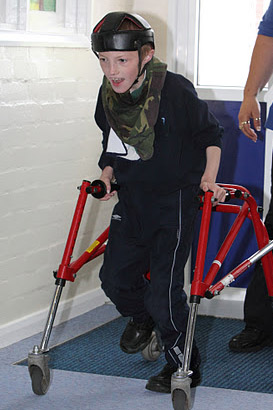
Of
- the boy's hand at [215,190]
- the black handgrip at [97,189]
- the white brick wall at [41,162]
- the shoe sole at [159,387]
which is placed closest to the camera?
the boy's hand at [215,190]

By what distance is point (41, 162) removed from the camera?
325 centimetres

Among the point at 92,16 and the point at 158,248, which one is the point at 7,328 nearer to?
the point at 158,248

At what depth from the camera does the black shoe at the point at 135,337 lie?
2826mm

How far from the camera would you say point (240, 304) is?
3615 mm

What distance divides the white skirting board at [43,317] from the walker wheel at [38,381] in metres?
0.59

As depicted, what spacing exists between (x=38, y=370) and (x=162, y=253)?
1.76 ft

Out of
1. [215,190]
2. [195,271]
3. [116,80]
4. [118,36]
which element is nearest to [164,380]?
[195,271]

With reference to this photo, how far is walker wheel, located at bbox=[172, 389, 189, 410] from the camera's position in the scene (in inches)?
89.3

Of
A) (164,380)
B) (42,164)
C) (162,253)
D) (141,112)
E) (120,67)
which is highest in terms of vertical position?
(120,67)

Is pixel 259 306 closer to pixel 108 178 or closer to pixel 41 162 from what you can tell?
pixel 108 178

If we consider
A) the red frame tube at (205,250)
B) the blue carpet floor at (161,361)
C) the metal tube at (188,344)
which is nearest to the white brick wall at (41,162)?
the blue carpet floor at (161,361)

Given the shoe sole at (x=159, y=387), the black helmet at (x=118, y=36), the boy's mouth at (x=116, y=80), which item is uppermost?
the black helmet at (x=118, y=36)

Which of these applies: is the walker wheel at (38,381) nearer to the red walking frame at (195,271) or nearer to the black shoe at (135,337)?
the red walking frame at (195,271)

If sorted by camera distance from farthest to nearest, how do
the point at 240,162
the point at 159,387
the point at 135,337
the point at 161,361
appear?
the point at 240,162
the point at 161,361
the point at 135,337
the point at 159,387
